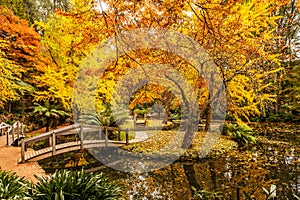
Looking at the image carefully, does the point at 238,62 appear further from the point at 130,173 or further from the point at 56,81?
the point at 56,81

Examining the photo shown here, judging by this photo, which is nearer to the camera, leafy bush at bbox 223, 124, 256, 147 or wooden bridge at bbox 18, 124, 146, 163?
wooden bridge at bbox 18, 124, 146, 163

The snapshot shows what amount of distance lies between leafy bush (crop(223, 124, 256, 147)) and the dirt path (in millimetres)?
7098

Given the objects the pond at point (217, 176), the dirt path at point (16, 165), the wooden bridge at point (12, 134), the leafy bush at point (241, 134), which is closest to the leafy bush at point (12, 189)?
the pond at point (217, 176)

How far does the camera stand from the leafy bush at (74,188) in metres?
2.74

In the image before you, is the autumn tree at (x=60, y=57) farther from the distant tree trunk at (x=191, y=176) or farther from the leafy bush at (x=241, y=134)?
the leafy bush at (x=241, y=134)

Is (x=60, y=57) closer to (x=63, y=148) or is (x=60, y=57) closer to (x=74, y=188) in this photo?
A: (x=63, y=148)

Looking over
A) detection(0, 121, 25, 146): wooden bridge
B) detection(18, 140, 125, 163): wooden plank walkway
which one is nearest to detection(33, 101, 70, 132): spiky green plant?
detection(0, 121, 25, 146): wooden bridge

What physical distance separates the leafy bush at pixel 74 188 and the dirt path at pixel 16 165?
2.70 metres

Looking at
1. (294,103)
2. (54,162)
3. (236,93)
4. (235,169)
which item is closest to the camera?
(235,169)

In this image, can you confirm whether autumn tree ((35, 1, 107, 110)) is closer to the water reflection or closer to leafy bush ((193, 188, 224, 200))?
the water reflection

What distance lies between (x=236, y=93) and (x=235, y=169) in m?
3.68

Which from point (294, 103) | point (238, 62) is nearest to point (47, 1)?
point (238, 62)

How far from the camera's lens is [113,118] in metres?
10.8

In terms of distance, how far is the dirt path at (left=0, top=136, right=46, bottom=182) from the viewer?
5594 mm
